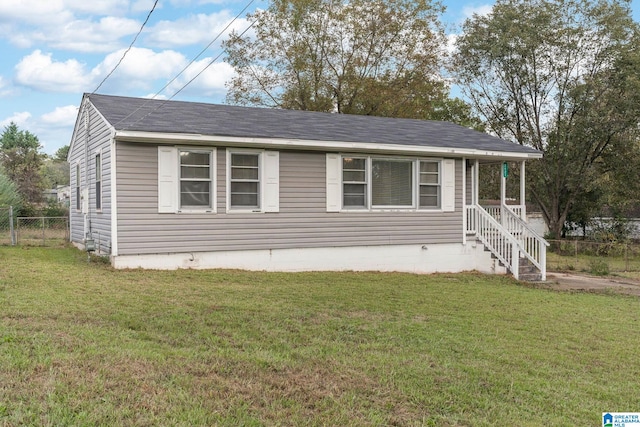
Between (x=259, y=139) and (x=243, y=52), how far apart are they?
18.3 m

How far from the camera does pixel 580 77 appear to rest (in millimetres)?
23141

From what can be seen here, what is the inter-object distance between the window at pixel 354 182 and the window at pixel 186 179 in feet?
10.0

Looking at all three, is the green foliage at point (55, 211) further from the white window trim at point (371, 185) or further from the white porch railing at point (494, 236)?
the white porch railing at point (494, 236)

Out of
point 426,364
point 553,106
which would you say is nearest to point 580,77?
point 553,106

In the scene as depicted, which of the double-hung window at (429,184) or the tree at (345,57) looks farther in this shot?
the tree at (345,57)

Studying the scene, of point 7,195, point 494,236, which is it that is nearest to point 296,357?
point 494,236

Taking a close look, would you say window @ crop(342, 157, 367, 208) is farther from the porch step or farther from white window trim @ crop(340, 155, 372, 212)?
the porch step

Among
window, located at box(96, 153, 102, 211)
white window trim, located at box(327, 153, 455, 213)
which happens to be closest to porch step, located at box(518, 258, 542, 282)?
white window trim, located at box(327, 153, 455, 213)

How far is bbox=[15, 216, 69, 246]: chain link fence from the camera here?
15.0 meters

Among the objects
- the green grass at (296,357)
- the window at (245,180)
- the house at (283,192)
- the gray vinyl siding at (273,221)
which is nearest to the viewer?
the green grass at (296,357)

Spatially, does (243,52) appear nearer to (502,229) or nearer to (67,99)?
(67,99)

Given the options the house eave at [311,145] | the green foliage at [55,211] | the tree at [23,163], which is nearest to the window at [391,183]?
the house eave at [311,145]

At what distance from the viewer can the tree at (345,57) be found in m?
26.7

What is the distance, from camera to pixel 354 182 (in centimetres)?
1204
